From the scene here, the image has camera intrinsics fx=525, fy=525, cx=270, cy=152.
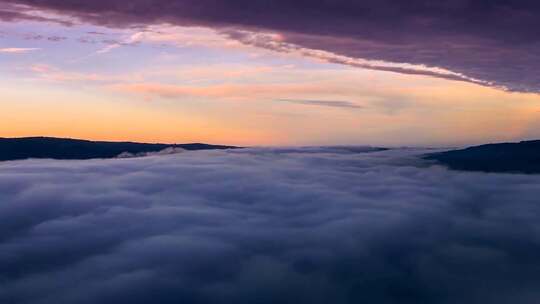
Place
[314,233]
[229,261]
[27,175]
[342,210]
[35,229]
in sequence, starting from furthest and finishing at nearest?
[27,175] → [342,210] → [35,229] → [314,233] → [229,261]

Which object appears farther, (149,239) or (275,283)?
(149,239)

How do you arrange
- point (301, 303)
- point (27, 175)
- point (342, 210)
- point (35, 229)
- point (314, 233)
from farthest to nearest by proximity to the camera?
1. point (27, 175)
2. point (342, 210)
3. point (35, 229)
4. point (314, 233)
5. point (301, 303)

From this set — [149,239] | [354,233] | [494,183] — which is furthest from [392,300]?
[494,183]

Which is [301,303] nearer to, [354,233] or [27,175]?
[354,233]

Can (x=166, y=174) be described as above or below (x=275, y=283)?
above

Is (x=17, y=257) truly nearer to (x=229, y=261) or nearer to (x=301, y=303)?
(x=229, y=261)

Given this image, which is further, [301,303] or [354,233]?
Result: [354,233]

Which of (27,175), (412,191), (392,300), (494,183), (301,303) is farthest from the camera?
(494,183)

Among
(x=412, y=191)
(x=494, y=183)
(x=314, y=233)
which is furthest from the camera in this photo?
(x=494, y=183)

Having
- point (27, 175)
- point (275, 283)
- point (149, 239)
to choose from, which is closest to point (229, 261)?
point (275, 283)

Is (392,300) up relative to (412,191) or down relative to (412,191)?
down
